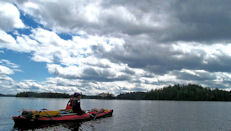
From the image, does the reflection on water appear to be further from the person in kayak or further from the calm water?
the person in kayak

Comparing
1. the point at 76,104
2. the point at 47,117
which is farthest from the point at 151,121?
the point at 47,117

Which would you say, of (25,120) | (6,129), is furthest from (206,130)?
(6,129)

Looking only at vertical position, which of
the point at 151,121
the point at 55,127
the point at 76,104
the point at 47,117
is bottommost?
the point at 151,121

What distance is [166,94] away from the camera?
184500 millimetres

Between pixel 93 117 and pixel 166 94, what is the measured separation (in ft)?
520

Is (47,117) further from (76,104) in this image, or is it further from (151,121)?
(151,121)

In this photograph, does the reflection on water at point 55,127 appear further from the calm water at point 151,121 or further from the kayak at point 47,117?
the kayak at point 47,117

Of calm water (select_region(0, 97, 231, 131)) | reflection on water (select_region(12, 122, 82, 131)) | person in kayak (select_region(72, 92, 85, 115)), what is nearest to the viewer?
reflection on water (select_region(12, 122, 82, 131))

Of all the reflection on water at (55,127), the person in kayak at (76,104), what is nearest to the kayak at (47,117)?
the reflection on water at (55,127)

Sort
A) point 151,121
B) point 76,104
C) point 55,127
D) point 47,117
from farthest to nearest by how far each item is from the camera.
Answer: point 151,121 → point 76,104 → point 47,117 → point 55,127

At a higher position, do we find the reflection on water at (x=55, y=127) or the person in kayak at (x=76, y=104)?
the person in kayak at (x=76, y=104)

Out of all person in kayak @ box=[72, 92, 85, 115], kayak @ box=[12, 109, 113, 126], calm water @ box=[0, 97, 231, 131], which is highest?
person in kayak @ box=[72, 92, 85, 115]

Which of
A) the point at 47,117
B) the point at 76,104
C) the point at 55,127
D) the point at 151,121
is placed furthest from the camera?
the point at 151,121

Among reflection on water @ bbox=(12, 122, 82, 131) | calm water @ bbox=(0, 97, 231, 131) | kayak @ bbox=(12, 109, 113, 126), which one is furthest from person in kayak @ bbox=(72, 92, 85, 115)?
reflection on water @ bbox=(12, 122, 82, 131)
